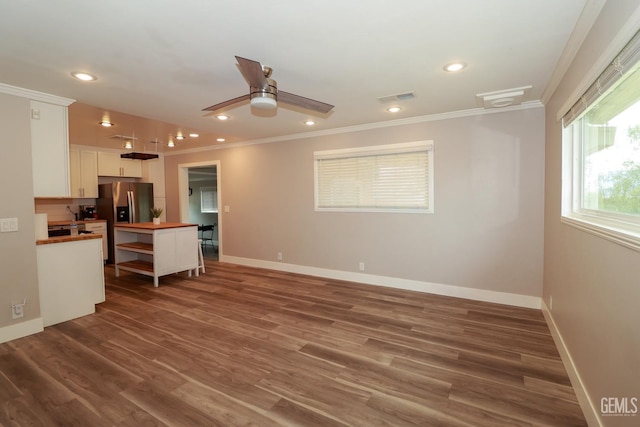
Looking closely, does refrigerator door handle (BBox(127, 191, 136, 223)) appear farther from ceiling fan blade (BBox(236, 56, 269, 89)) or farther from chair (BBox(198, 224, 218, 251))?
ceiling fan blade (BBox(236, 56, 269, 89))

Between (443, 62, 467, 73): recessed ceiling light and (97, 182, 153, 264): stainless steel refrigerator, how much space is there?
6594mm

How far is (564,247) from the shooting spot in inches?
98.4

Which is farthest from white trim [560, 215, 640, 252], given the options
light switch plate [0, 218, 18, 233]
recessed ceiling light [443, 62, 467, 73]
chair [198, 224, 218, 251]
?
chair [198, 224, 218, 251]

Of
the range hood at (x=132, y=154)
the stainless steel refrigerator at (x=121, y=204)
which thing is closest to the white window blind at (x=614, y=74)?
the range hood at (x=132, y=154)

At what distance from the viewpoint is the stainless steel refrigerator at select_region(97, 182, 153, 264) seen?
20.7 ft

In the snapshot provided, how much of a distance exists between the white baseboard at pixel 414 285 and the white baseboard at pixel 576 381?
0.62 m

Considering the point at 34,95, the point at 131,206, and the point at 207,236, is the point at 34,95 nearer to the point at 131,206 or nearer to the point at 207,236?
the point at 131,206

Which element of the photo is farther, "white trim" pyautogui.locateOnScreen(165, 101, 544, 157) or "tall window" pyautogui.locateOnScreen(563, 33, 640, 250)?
"white trim" pyautogui.locateOnScreen(165, 101, 544, 157)

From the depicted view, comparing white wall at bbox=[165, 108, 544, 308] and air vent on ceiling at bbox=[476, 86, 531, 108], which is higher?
air vent on ceiling at bbox=[476, 86, 531, 108]

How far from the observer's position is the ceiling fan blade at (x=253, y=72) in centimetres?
186

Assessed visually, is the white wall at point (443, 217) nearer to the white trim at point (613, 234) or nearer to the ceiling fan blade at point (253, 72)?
the white trim at point (613, 234)

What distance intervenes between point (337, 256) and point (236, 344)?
2448mm

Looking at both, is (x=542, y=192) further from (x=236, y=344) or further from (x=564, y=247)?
(x=236, y=344)

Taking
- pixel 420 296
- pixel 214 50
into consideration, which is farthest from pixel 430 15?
pixel 420 296
